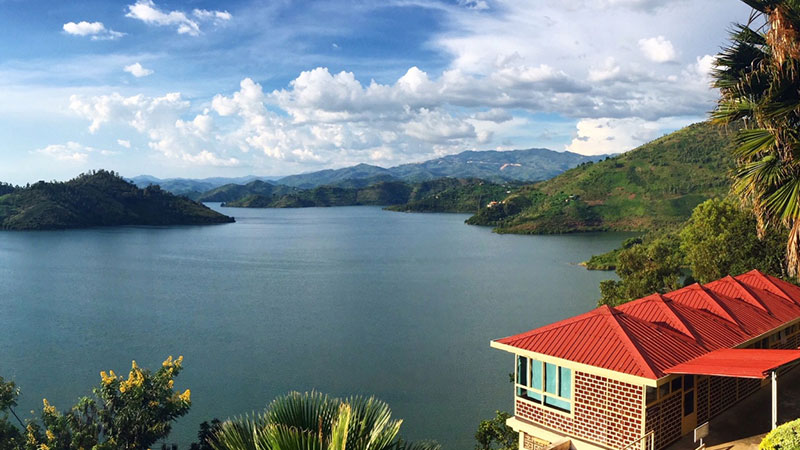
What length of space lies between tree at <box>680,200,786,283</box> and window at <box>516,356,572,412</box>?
56.0 feet

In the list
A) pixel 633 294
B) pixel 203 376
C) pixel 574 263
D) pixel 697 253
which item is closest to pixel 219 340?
pixel 203 376

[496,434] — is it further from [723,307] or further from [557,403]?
[723,307]

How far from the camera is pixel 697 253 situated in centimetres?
2641

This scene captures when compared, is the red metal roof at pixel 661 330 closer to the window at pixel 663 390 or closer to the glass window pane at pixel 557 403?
the window at pixel 663 390

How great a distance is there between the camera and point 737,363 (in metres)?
10.3

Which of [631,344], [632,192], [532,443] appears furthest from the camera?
[632,192]

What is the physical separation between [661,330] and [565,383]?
8.07 ft

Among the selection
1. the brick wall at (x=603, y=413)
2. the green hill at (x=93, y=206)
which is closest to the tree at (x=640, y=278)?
the brick wall at (x=603, y=413)

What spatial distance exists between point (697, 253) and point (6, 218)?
13450cm

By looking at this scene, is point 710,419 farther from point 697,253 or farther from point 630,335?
point 697,253

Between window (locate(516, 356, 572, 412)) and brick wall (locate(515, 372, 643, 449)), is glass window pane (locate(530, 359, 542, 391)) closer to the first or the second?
window (locate(516, 356, 572, 412))

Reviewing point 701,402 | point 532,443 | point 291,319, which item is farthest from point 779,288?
point 291,319

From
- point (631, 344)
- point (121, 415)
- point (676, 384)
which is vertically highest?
point (631, 344)

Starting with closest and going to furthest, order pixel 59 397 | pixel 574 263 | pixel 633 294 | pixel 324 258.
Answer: pixel 59 397 < pixel 633 294 < pixel 574 263 < pixel 324 258
